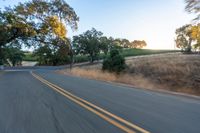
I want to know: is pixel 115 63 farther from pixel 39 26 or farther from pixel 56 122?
pixel 56 122

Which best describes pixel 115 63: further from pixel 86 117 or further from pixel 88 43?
pixel 88 43

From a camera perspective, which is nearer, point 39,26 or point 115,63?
point 115,63

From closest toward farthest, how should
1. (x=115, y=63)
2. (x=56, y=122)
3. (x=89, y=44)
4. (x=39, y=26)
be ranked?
(x=56, y=122), (x=115, y=63), (x=39, y=26), (x=89, y=44)

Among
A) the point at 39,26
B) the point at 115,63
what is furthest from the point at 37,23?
the point at 115,63

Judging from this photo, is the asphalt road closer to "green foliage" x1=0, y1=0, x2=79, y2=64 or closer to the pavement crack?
the pavement crack

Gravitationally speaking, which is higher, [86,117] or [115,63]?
[86,117]

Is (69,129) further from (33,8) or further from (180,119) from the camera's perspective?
(33,8)

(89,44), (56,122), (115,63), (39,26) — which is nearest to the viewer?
(56,122)

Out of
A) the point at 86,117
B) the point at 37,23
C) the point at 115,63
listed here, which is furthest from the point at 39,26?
the point at 86,117

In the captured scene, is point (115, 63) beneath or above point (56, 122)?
beneath

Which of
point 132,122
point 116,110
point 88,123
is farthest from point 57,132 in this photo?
point 116,110

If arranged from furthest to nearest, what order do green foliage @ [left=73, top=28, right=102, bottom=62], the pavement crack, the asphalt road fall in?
green foliage @ [left=73, top=28, right=102, bottom=62], the asphalt road, the pavement crack

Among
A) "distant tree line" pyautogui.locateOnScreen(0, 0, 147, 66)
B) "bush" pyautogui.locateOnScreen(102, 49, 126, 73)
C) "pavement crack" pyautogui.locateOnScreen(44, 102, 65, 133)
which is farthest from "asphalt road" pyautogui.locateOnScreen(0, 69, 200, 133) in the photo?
"distant tree line" pyautogui.locateOnScreen(0, 0, 147, 66)

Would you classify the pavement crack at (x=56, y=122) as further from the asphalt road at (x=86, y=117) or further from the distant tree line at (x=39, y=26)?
the distant tree line at (x=39, y=26)
